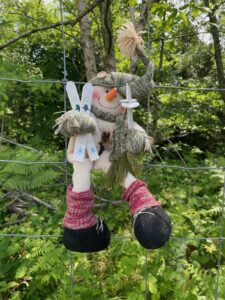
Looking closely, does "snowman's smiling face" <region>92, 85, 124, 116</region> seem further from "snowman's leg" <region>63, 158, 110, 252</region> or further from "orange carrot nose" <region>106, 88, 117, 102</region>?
"snowman's leg" <region>63, 158, 110, 252</region>

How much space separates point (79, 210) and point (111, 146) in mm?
159

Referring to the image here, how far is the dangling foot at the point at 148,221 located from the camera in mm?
749

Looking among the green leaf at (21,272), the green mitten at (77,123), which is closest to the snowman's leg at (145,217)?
the green mitten at (77,123)

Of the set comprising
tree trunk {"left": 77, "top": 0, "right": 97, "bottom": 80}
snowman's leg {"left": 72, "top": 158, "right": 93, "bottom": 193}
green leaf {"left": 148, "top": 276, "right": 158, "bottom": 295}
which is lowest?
green leaf {"left": 148, "top": 276, "right": 158, "bottom": 295}

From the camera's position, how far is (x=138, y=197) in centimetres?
79

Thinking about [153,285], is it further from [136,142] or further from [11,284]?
[136,142]

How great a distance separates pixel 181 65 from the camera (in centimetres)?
471

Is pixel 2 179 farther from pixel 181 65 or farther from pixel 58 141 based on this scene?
pixel 181 65

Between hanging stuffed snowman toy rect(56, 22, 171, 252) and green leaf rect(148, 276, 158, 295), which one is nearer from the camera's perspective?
hanging stuffed snowman toy rect(56, 22, 171, 252)

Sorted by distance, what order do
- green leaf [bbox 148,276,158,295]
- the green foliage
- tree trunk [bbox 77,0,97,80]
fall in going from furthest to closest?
tree trunk [bbox 77,0,97,80] → the green foliage → green leaf [bbox 148,276,158,295]

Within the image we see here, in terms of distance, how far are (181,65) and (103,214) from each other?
3.11m

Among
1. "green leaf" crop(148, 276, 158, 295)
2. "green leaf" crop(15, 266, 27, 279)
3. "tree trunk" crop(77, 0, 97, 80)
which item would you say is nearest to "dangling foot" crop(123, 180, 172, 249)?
"green leaf" crop(148, 276, 158, 295)

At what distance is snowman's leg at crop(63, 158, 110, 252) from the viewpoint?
806mm

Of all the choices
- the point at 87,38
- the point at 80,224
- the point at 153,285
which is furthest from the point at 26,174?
the point at 80,224
